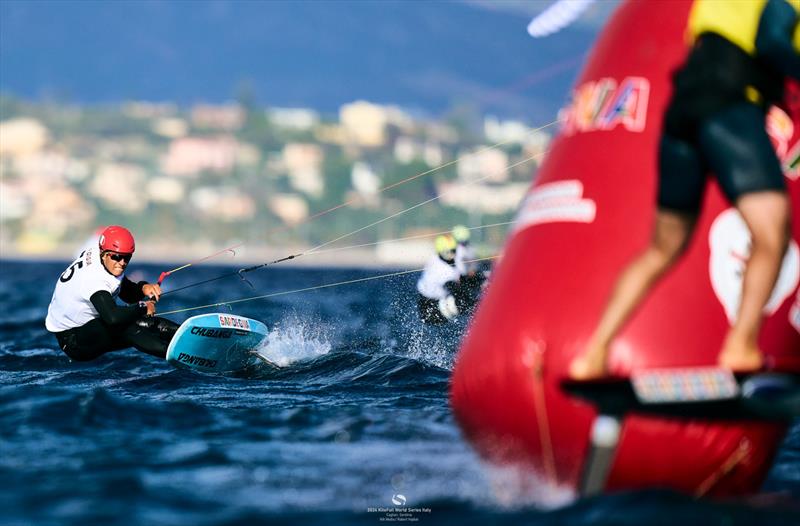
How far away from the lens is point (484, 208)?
118m

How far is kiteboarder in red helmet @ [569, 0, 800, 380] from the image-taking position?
4242 mm

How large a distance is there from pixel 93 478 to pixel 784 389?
3.08 m

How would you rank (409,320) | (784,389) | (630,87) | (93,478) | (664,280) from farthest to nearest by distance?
(409,320) < (93,478) < (630,87) < (664,280) < (784,389)

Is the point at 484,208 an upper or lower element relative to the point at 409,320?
upper

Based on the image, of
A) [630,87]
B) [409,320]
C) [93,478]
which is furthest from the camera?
[409,320]

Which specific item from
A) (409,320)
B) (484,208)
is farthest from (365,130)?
(409,320)

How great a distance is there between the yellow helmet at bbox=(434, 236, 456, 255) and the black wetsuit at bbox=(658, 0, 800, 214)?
9.29m

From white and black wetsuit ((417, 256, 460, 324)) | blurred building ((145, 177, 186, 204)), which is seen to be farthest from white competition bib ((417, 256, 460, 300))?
blurred building ((145, 177, 186, 204))

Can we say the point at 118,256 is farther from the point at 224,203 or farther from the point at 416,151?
the point at 416,151

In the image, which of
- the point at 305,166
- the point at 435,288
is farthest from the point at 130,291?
the point at 305,166

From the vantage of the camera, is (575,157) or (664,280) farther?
(575,157)

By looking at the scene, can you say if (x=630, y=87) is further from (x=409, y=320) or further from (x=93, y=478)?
(x=409, y=320)

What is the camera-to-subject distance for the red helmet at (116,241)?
1023 centimetres

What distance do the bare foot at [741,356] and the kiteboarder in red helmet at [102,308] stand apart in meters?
6.71
